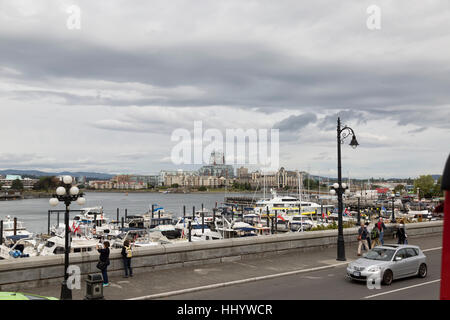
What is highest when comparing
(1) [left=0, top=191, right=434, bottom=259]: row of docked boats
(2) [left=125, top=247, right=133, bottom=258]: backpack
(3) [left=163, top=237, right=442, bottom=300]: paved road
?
(2) [left=125, top=247, right=133, bottom=258]: backpack

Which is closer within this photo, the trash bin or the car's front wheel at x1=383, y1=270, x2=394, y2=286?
the trash bin

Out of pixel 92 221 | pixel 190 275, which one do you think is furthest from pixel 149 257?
pixel 92 221

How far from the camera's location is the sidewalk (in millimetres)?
13742

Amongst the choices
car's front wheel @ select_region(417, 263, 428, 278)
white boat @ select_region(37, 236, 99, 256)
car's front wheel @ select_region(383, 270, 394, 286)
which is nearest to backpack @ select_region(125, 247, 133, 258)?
car's front wheel @ select_region(383, 270, 394, 286)

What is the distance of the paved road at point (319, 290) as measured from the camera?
13258mm

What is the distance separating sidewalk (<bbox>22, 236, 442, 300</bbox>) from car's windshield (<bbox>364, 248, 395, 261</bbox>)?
2.85 meters

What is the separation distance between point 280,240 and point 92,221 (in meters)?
55.0

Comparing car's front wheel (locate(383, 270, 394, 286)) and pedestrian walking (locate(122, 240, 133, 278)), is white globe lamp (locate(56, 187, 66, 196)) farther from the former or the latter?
car's front wheel (locate(383, 270, 394, 286))

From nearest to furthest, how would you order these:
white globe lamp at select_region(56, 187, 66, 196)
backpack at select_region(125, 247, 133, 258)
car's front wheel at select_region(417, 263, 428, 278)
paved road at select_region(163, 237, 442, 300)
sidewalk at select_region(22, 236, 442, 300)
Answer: paved road at select_region(163, 237, 442, 300), sidewalk at select_region(22, 236, 442, 300), white globe lamp at select_region(56, 187, 66, 196), backpack at select_region(125, 247, 133, 258), car's front wheel at select_region(417, 263, 428, 278)
